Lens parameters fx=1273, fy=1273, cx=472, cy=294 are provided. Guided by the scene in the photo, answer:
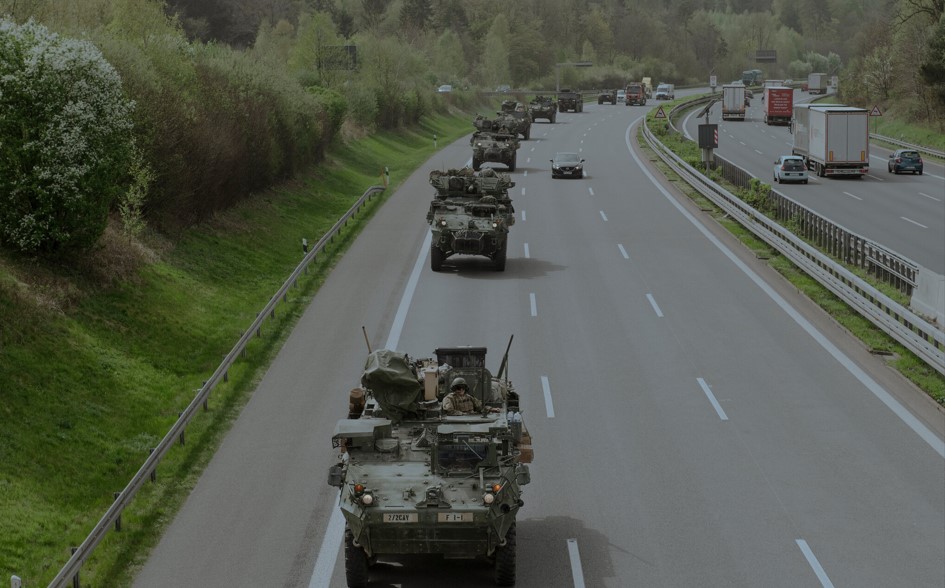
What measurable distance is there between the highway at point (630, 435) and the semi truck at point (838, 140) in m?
26.0

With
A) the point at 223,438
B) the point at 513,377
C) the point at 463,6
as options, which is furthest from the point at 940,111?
the point at 463,6

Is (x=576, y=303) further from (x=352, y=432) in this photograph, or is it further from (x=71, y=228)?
(x=352, y=432)

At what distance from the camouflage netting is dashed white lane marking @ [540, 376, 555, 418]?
633cm

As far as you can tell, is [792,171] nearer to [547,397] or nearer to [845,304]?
[845,304]

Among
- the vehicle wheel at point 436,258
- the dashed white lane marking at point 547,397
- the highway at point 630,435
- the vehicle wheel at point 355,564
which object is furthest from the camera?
the vehicle wheel at point 436,258

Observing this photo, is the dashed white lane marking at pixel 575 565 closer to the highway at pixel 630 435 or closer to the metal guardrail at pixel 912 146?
the highway at pixel 630 435

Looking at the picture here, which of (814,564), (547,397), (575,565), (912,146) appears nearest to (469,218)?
(547,397)

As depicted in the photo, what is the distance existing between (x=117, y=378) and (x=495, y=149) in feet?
129

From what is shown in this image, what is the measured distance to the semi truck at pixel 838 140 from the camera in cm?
6209

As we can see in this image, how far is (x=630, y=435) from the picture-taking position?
21688 mm

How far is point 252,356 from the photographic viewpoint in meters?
26.6

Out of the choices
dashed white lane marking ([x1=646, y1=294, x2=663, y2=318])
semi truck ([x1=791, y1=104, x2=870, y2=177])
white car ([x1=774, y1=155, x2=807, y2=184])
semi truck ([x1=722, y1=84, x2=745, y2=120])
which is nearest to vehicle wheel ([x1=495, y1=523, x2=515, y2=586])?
dashed white lane marking ([x1=646, y1=294, x2=663, y2=318])

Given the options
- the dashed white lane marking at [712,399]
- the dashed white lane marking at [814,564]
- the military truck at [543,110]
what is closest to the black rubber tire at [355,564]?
the dashed white lane marking at [814,564]

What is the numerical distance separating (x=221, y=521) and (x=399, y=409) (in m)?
3.28
